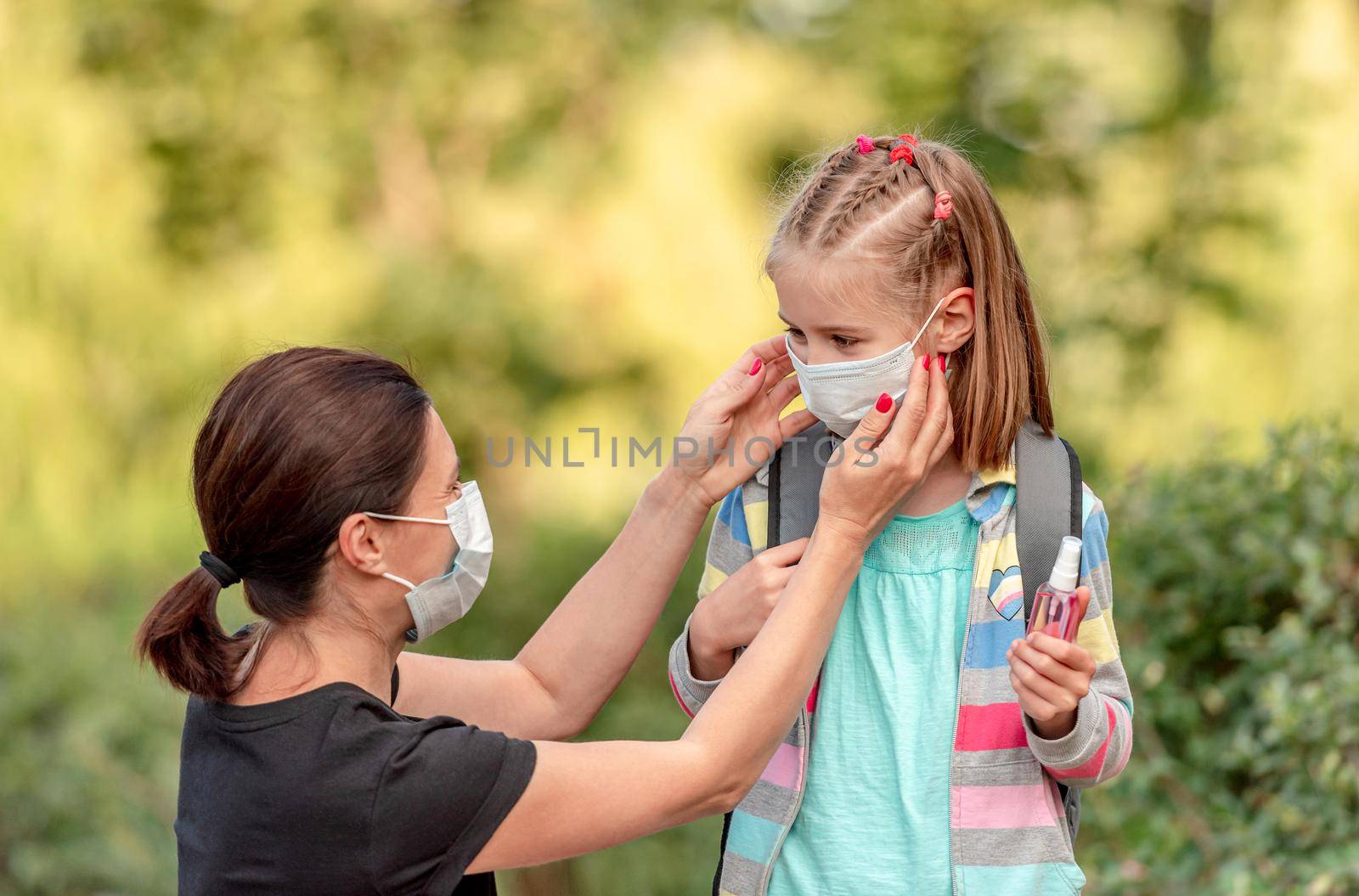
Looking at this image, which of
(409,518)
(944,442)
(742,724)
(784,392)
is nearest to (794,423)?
(784,392)

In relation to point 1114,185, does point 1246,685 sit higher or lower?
lower

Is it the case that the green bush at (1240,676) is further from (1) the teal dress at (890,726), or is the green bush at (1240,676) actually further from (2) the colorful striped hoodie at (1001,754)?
(1) the teal dress at (890,726)

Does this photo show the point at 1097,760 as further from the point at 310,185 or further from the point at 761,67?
the point at 310,185

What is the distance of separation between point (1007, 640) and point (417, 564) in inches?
38.6

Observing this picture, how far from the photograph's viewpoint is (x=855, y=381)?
2.10 m

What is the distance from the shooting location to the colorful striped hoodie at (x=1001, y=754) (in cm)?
196

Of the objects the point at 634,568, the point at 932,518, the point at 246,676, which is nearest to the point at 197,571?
the point at 246,676

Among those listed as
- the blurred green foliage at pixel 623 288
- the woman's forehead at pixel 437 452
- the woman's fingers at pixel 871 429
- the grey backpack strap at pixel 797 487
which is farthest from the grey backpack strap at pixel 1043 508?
the blurred green foliage at pixel 623 288

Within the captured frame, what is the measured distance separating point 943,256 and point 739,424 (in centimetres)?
50

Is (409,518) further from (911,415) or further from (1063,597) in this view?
(1063,597)

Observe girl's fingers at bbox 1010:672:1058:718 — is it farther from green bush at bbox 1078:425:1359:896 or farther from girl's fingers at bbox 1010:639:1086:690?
green bush at bbox 1078:425:1359:896

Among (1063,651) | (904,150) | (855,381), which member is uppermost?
(904,150)

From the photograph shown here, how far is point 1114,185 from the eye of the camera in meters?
6.38

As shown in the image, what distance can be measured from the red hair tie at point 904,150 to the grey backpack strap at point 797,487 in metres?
0.49
